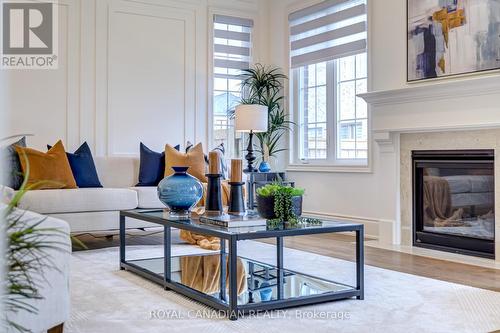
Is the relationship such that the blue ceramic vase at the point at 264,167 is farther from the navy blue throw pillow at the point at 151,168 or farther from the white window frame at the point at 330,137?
the navy blue throw pillow at the point at 151,168

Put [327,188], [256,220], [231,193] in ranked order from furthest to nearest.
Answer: [327,188] → [231,193] → [256,220]

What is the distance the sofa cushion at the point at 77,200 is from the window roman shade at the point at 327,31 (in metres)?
2.60

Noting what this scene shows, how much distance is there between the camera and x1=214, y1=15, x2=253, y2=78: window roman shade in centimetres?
641

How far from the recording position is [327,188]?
5832mm

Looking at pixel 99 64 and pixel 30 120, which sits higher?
pixel 99 64

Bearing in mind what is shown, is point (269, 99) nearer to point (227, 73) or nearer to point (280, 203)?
point (227, 73)

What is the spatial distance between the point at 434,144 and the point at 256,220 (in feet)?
7.54

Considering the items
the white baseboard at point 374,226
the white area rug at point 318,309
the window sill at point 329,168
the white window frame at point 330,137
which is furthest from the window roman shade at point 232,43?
the white area rug at point 318,309

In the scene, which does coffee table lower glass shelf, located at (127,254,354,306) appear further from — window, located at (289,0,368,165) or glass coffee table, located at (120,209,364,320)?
window, located at (289,0,368,165)

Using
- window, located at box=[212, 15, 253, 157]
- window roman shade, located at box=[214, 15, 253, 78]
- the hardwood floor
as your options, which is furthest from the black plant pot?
window roman shade, located at box=[214, 15, 253, 78]

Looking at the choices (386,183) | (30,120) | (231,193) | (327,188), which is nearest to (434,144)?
(386,183)

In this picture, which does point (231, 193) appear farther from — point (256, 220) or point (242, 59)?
point (242, 59)

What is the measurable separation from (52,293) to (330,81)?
445cm

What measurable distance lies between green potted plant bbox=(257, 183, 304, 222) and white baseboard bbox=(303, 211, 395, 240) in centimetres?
219
